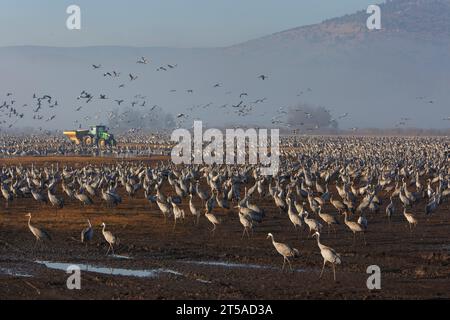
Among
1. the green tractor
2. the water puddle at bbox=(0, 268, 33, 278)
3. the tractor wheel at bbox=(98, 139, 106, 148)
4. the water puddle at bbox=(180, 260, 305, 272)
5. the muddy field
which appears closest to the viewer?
the muddy field

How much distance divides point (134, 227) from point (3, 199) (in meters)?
10.7

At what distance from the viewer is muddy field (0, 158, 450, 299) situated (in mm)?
18875

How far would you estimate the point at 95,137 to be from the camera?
9956 cm

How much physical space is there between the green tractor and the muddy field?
208 ft

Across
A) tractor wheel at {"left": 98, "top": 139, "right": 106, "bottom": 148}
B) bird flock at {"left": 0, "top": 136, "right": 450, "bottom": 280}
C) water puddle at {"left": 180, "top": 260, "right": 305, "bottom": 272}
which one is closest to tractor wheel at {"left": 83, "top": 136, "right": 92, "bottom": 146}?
tractor wheel at {"left": 98, "top": 139, "right": 106, "bottom": 148}

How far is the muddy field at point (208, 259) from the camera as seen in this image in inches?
743

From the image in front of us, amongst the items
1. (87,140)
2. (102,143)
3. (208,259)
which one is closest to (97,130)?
(102,143)

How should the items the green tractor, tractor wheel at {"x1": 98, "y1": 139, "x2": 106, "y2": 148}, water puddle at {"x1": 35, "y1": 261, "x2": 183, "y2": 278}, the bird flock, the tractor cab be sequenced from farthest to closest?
the tractor cab
the green tractor
tractor wheel at {"x1": 98, "y1": 139, "x2": 106, "y2": 148}
the bird flock
water puddle at {"x1": 35, "y1": 261, "x2": 183, "y2": 278}

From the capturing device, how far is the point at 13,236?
27.1 m

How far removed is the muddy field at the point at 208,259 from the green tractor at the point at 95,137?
6330 cm

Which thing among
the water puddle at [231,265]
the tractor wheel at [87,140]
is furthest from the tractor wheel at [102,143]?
the water puddle at [231,265]

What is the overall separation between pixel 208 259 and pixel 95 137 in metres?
77.8

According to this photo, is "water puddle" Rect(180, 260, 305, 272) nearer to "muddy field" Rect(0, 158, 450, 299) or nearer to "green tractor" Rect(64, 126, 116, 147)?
"muddy field" Rect(0, 158, 450, 299)

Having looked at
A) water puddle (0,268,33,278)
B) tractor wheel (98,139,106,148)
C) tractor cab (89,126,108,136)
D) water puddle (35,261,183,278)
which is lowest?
water puddle (35,261,183,278)
